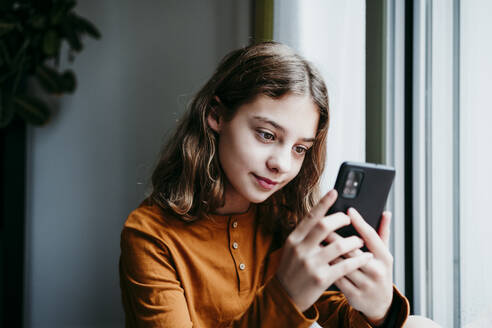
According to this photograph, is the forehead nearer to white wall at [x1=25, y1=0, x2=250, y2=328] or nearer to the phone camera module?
the phone camera module

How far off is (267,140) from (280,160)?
5cm

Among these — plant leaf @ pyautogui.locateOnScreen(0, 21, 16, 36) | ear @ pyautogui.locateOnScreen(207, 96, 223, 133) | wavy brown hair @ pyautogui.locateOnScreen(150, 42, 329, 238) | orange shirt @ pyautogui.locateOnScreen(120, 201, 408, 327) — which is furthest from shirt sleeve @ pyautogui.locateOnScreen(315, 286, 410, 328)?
plant leaf @ pyautogui.locateOnScreen(0, 21, 16, 36)

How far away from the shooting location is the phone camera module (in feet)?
1.87

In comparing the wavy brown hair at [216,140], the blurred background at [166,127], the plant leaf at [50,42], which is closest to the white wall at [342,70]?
the blurred background at [166,127]

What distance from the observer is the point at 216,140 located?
81 centimetres

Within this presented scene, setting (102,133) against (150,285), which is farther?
(102,133)

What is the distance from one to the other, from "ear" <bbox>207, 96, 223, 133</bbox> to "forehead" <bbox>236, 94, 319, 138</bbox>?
3.2 inches

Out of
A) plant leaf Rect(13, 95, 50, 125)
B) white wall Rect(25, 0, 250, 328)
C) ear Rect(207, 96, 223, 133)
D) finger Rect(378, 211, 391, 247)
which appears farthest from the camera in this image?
white wall Rect(25, 0, 250, 328)

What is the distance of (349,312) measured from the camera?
743 mm

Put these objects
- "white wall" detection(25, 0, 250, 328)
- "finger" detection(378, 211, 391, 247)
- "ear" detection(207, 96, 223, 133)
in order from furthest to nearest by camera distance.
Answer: "white wall" detection(25, 0, 250, 328)
"ear" detection(207, 96, 223, 133)
"finger" detection(378, 211, 391, 247)

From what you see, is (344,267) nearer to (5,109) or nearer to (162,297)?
(162,297)

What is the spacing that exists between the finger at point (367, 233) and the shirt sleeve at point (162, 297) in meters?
0.15

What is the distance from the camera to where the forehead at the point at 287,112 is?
0.68m
